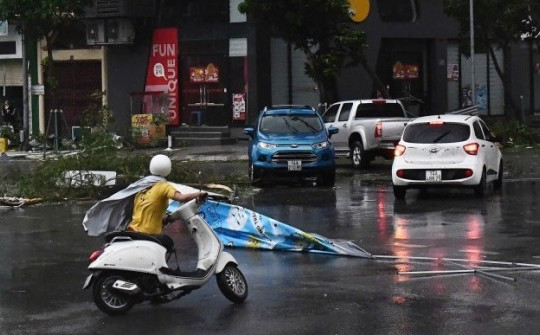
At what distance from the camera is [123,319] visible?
944 cm

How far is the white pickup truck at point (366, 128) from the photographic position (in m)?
26.8

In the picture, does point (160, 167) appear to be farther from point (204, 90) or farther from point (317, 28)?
point (204, 90)

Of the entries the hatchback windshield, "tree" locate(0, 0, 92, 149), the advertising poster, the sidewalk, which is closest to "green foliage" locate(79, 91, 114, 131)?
the sidewalk

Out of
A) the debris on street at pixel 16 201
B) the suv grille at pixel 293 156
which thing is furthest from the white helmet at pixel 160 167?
the suv grille at pixel 293 156

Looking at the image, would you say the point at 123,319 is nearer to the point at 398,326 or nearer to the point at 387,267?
the point at 398,326

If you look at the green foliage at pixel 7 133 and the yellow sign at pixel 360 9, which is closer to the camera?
the green foliage at pixel 7 133

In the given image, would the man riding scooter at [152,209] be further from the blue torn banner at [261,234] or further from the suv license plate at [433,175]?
the suv license plate at [433,175]

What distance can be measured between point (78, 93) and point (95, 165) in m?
22.0

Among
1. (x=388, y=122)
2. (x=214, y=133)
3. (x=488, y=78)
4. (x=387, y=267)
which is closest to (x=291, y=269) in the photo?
(x=387, y=267)

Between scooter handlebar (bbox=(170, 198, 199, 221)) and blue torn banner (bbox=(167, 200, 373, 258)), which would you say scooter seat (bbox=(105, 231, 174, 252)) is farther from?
blue torn banner (bbox=(167, 200, 373, 258))

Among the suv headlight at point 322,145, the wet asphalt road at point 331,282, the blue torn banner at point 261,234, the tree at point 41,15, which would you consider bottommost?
the wet asphalt road at point 331,282

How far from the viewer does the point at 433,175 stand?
1912 cm

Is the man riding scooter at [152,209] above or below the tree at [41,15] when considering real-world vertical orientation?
below

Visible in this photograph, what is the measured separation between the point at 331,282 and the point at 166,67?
1154 inches
